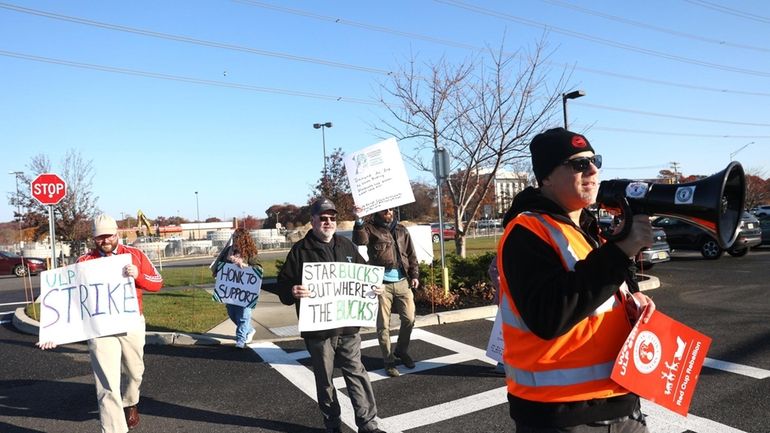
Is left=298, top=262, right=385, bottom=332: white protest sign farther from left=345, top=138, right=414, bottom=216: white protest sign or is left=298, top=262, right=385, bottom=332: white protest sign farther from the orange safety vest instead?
the orange safety vest

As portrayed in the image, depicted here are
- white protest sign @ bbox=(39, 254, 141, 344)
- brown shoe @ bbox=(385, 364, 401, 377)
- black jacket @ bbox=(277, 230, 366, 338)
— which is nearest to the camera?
white protest sign @ bbox=(39, 254, 141, 344)

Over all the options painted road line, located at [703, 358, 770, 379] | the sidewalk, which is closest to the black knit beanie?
painted road line, located at [703, 358, 770, 379]

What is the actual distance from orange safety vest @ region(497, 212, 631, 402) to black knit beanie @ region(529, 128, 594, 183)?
198 mm

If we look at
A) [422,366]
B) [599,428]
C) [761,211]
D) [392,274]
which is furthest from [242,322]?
A: [761,211]

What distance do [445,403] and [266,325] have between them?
4773 millimetres

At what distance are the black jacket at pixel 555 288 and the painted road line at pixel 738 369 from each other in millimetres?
4476

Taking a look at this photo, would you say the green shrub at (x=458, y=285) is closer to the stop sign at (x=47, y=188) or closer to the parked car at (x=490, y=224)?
the stop sign at (x=47, y=188)

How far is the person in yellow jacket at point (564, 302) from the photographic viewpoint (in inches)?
67.6

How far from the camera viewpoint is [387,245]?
20.3ft

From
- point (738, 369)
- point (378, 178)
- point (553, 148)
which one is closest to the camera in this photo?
point (553, 148)

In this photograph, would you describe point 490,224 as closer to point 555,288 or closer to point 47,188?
point 47,188

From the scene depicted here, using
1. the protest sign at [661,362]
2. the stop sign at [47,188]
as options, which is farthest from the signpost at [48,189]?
the protest sign at [661,362]

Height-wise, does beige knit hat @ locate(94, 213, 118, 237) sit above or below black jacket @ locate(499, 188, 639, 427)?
above

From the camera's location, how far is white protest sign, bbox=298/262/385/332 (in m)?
4.44
